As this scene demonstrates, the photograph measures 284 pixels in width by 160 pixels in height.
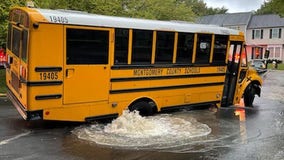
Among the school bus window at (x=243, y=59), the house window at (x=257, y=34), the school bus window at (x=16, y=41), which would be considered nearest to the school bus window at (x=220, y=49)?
the school bus window at (x=243, y=59)

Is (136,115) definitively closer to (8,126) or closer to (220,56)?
(8,126)

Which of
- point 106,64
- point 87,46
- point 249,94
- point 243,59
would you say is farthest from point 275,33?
point 87,46

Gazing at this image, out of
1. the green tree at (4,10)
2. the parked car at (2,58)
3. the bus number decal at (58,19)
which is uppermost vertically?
the green tree at (4,10)

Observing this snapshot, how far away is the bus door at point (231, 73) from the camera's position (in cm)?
1172

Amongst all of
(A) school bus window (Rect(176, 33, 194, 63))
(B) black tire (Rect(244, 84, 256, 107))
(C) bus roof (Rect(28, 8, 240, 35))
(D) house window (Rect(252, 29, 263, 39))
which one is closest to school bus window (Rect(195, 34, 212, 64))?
(C) bus roof (Rect(28, 8, 240, 35))

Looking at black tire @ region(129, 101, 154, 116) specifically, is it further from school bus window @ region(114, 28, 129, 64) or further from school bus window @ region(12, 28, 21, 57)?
school bus window @ region(12, 28, 21, 57)

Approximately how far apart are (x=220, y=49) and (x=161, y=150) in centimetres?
484

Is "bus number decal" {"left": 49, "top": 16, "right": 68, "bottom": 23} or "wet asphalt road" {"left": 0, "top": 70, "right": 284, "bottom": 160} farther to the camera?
"bus number decal" {"left": 49, "top": 16, "right": 68, "bottom": 23}

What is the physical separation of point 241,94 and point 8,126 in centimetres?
690

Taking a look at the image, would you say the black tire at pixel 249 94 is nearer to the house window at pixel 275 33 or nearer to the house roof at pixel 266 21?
the house roof at pixel 266 21

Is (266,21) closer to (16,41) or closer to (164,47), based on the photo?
(164,47)

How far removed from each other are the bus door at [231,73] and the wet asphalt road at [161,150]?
113 cm

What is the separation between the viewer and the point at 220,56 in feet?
36.9

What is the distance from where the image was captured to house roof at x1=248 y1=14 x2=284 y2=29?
57.8 meters
